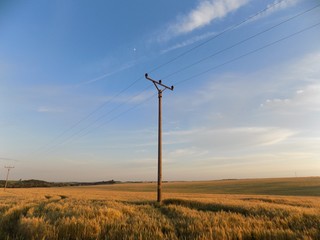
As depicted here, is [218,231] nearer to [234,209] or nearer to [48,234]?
[48,234]

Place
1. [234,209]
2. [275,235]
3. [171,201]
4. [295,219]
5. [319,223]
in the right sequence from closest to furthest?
[275,235], [319,223], [295,219], [234,209], [171,201]

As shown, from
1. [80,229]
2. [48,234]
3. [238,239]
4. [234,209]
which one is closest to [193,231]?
[238,239]

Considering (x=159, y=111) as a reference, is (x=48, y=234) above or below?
below

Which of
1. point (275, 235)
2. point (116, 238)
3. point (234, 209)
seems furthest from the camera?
point (234, 209)

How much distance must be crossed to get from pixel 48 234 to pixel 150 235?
2664 millimetres

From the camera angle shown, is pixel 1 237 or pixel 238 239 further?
pixel 1 237

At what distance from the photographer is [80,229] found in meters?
7.27

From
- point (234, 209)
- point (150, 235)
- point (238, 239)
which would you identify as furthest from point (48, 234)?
point (234, 209)

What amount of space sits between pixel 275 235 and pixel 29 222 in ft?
23.3

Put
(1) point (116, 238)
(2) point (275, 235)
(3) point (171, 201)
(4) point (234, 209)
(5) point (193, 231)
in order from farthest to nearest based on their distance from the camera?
(3) point (171, 201) < (4) point (234, 209) < (5) point (193, 231) < (1) point (116, 238) < (2) point (275, 235)

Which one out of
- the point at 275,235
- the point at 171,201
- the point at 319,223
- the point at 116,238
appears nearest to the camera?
the point at 275,235

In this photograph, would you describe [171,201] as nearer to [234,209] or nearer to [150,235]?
[234,209]

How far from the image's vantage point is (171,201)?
19281mm

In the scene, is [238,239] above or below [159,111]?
below
